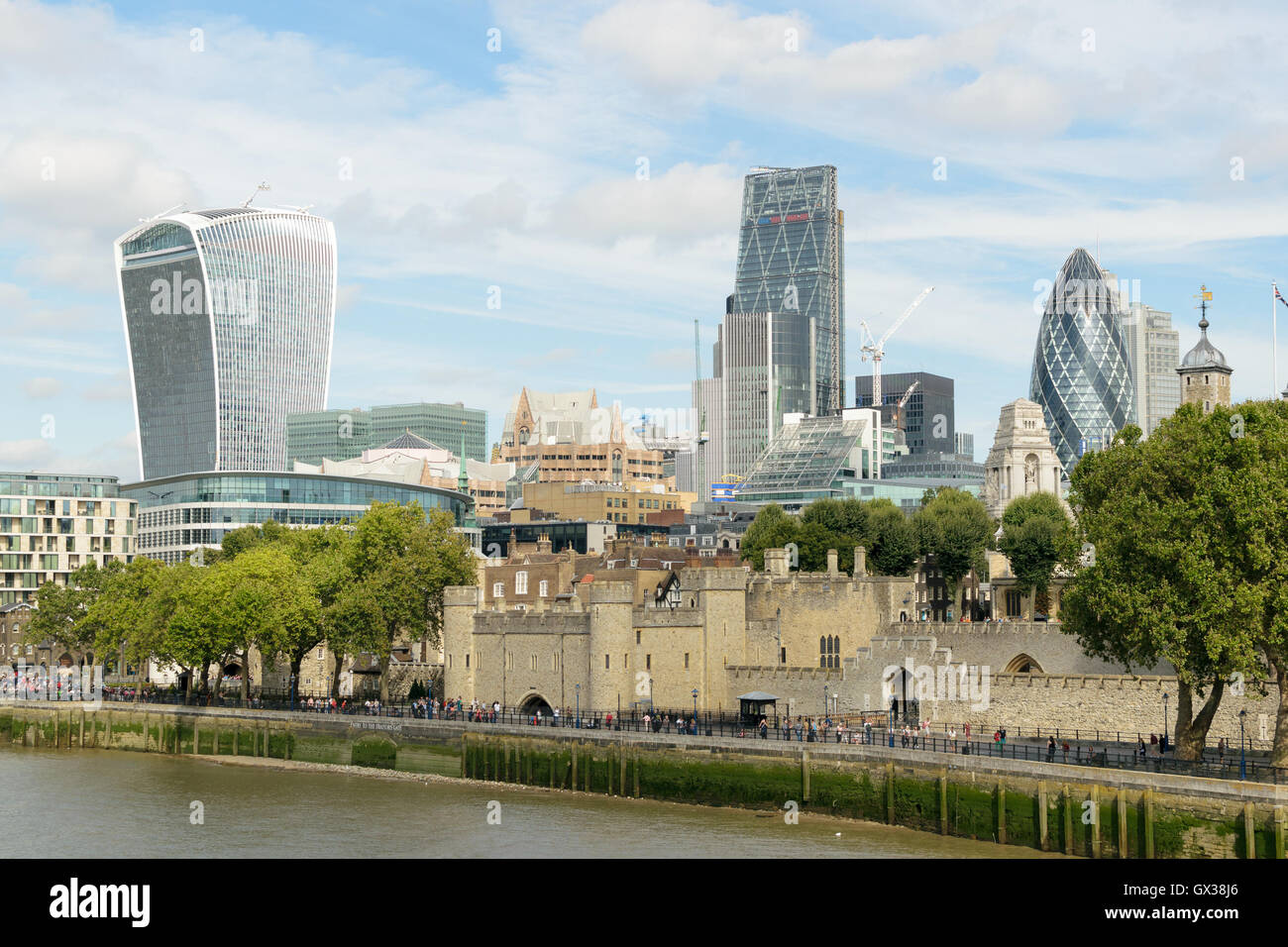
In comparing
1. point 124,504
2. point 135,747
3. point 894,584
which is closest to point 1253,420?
point 894,584

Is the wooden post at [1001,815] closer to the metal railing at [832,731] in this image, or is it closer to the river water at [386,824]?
the river water at [386,824]

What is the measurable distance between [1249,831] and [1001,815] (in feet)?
32.9

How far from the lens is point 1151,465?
207ft

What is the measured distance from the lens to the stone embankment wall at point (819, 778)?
5294 cm

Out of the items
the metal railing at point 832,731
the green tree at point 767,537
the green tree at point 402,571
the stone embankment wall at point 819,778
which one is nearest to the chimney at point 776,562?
the metal railing at point 832,731

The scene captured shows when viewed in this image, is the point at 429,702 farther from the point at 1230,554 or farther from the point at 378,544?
the point at 1230,554

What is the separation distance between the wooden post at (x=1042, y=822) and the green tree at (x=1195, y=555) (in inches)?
275

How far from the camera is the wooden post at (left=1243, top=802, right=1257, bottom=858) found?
50713 mm

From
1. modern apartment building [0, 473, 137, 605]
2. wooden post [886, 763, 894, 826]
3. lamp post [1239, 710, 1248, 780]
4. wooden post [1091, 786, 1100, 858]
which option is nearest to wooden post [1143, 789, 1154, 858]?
wooden post [1091, 786, 1100, 858]

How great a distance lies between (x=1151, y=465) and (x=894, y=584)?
27.9 m

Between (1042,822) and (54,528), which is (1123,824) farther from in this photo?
(54,528)

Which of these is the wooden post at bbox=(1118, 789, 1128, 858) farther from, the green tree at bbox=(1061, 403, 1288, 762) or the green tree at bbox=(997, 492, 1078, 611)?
the green tree at bbox=(997, 492, 1078, 611)

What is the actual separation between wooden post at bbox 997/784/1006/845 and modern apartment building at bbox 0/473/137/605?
134 metres

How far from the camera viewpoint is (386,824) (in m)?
66.4
